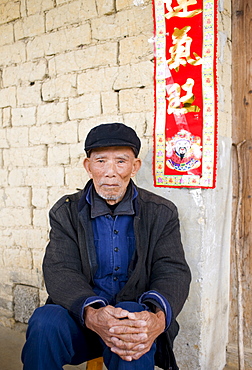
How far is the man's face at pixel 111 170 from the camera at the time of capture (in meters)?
2.10

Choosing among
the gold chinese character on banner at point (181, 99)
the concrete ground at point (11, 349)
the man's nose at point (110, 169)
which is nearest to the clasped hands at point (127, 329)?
the man's nose at point (110, 169)

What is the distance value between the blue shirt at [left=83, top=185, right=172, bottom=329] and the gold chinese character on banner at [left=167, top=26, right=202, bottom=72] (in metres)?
0.97

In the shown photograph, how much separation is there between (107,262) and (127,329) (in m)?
0.47

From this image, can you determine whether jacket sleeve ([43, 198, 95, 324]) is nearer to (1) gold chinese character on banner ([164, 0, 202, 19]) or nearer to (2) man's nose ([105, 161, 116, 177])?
(2) man's nose ([105, 161, 116, 177])

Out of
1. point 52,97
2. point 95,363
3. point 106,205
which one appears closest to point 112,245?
point 106,205

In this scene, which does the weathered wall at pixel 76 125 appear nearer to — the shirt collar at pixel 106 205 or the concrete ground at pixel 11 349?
the concrete ground at pixel 11 349

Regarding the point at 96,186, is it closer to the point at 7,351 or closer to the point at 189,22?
the point at 189,22

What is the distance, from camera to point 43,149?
121 inches

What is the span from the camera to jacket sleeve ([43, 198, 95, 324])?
1893 millimetres

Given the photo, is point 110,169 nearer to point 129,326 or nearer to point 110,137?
point 110,137

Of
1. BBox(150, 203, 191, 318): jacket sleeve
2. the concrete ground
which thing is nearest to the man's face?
BBox(150, 203, 191, 318): jacket sleeve

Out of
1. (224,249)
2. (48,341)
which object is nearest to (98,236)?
(48,341)

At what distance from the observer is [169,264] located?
6.70 feet

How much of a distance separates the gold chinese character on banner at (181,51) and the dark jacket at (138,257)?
897 mm
